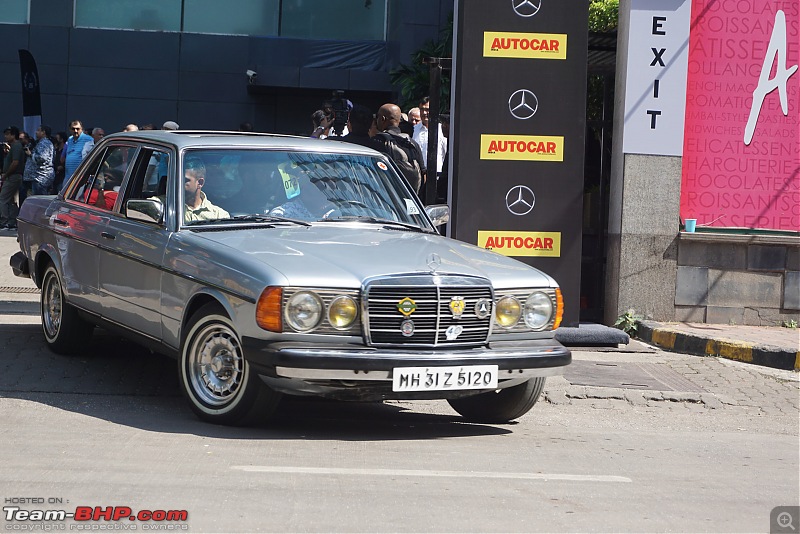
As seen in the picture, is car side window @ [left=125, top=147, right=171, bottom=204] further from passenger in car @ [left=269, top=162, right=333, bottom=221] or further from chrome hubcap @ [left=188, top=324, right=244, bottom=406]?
chrome hubcap @ [left=188, top=324, right=244, bottom=406]

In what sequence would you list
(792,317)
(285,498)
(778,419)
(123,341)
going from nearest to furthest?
(285,498)
(778,419)
(123,341)
(792,317)

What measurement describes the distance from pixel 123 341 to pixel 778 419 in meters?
5.08

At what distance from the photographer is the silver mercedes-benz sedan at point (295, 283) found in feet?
19.8

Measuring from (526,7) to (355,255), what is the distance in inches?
187

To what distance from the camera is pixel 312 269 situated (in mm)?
6078

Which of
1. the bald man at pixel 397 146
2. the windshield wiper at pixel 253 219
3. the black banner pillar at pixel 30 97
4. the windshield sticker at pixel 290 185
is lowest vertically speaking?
the windshield wiper at pixel 253 219

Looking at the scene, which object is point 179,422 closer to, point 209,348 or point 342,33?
point 209,348

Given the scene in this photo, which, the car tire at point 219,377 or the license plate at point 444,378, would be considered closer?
the license plate at point 444,378

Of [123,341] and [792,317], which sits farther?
[792,317]

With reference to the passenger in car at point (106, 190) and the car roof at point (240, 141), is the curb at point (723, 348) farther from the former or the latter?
the passenger in car at point (106, 190)

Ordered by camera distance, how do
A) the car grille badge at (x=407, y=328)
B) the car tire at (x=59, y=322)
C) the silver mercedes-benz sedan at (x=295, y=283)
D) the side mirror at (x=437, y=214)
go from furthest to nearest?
the car tire at (x=59, y=322)
the side mirror at (x=437, y=214)
the car grille badge at (x=407, y=328)
the silver mercedes-benz sedan at (x=295, y=283)

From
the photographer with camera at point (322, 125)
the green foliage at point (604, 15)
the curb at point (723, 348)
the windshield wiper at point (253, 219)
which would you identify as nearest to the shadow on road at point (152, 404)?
the windshield wiper at point (253, 219)

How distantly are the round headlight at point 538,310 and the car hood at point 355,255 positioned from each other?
0.08 m

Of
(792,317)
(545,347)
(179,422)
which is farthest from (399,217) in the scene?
(792,317)
